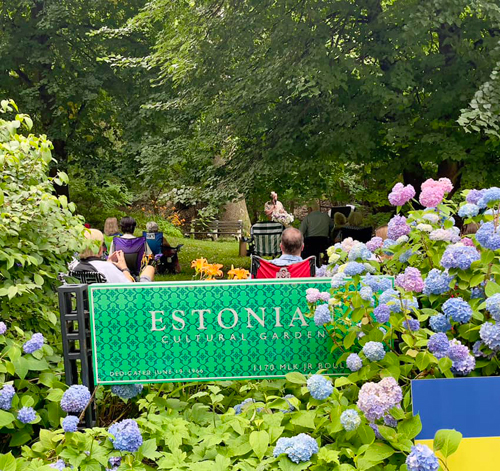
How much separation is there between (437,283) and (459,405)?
1.17 feet

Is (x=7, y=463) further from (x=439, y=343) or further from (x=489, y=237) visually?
(x=489, y=237)

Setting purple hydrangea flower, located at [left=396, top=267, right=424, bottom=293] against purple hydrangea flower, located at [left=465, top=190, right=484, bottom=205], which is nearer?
purple hydrangea flower, located at [left=396, top=267, right=424, bottom=293]

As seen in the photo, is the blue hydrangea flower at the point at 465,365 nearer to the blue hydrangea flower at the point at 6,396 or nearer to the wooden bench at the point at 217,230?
the blue hydrangea flower at the point at 6,396

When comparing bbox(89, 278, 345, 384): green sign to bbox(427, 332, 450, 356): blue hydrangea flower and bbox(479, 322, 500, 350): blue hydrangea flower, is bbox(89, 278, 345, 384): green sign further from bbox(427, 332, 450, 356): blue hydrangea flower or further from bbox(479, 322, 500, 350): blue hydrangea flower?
bbox(479, 322, 500, 350): blue hydrangea flower

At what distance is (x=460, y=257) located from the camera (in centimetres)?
160

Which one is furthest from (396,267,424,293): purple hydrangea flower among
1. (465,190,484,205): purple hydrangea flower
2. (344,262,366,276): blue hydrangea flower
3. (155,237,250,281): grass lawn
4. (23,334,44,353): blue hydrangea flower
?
(155,237,250,281): grass lawn

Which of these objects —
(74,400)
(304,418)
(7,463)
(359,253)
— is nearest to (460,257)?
(359,253)

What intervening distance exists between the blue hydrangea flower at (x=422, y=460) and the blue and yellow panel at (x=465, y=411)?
0.14 m

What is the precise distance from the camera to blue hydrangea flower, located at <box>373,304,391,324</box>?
63.1 inches

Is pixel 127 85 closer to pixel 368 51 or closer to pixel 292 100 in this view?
pixel 292 100

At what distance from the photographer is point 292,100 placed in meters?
8.88

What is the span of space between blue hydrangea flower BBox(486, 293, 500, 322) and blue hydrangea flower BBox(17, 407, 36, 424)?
143cm

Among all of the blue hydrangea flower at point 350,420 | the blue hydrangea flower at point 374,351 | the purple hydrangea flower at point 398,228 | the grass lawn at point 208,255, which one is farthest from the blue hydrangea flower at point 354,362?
the grass lawn at point 208,255

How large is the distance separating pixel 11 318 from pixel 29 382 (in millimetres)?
417
